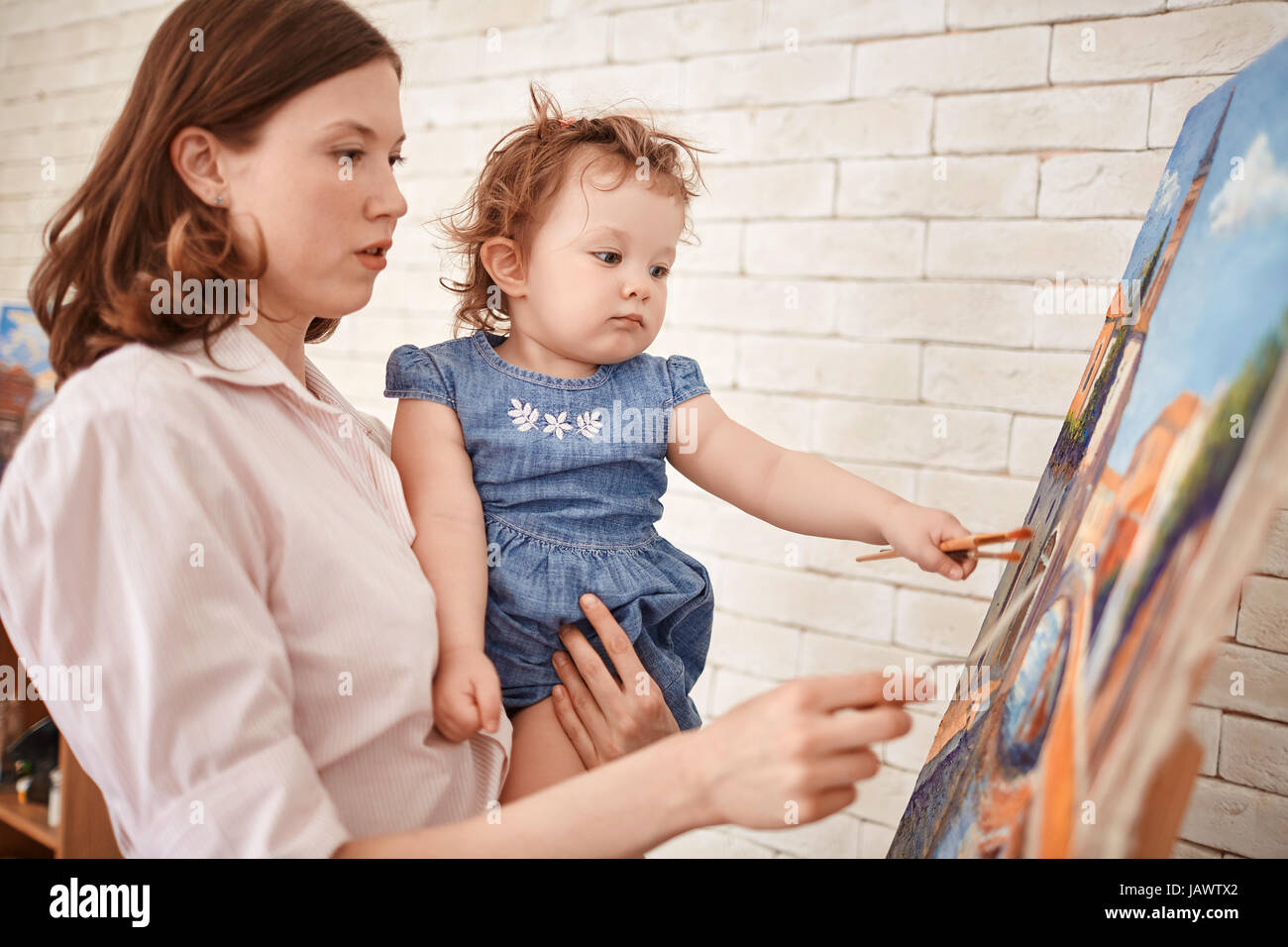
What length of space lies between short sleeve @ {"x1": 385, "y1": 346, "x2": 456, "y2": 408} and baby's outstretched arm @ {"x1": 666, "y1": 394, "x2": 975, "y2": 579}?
281 mm

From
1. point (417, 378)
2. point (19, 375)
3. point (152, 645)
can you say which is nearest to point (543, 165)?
point (417, 378)

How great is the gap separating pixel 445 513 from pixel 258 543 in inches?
10.4

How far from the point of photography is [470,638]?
2.92 feet

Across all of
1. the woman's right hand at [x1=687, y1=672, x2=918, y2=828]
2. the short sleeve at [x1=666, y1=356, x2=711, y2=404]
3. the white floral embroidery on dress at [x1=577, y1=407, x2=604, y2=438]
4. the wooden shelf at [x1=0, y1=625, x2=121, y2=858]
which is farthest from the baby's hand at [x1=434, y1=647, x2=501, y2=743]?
the wooden shelf at [x1=0, y1=625, x2=121, y2=858]

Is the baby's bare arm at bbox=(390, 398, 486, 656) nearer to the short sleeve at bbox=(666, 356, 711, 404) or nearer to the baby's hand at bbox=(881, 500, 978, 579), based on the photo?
the short sleeve at bbox=(666, 356, 711, 404)

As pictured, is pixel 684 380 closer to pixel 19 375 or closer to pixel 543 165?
pixel 543 165

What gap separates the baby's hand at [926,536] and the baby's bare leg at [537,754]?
426mm

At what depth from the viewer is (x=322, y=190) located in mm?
824

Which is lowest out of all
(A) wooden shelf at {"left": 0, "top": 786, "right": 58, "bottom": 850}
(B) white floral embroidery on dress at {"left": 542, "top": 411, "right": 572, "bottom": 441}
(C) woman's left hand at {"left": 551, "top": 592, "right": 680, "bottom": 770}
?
(A) wooden shelf at {"left": 0, "top": 786, "right": 58, "bottom": 850}

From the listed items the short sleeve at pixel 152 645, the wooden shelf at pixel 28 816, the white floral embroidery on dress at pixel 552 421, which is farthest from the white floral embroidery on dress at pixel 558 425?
the wooden shelf at pixel 28 816

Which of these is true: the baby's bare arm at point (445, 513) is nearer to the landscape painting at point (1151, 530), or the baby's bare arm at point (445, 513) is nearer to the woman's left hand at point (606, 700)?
the woman's left hand at point (606, 700)

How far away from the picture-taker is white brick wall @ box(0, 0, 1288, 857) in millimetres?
1470
